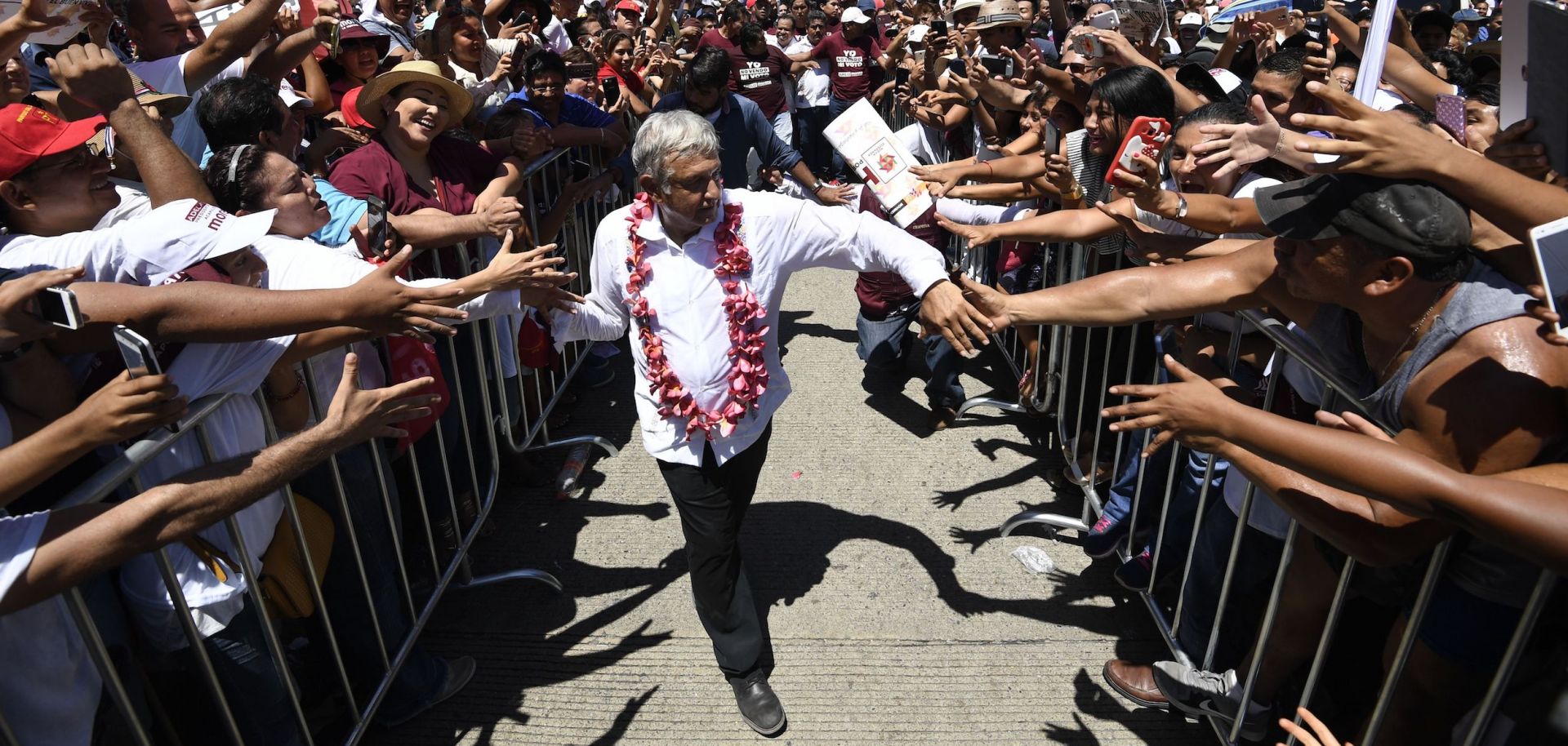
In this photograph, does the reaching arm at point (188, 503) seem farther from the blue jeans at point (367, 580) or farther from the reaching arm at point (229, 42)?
the reaching arm at point (229, 42)

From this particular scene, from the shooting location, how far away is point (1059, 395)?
471 cm

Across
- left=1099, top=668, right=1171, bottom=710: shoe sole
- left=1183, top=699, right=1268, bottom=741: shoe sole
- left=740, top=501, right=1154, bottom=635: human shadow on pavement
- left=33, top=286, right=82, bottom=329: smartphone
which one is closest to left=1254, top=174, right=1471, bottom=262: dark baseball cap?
left=1183, top=699, right=1268, bottom=741: shoe sole

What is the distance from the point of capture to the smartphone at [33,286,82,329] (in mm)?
1981

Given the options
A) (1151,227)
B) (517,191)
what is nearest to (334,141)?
(517,191)

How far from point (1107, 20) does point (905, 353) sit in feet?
8.45

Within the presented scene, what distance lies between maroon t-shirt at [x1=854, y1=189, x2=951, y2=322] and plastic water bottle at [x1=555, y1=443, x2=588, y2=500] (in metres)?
1.96

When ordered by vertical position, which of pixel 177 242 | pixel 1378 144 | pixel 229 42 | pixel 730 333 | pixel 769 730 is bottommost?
pixel 769 730

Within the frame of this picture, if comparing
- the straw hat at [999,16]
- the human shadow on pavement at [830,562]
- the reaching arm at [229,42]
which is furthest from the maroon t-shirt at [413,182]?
the straw hat at [999,16]

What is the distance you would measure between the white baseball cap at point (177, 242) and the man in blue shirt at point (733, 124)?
377cm

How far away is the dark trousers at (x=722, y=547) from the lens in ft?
11.0

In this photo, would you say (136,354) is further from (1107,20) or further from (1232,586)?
(1107,20)

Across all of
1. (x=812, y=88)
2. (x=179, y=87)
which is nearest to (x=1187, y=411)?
(x=179, y=87)

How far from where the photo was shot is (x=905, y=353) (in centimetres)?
609

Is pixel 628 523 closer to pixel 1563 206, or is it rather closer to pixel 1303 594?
pixel 1303 594
